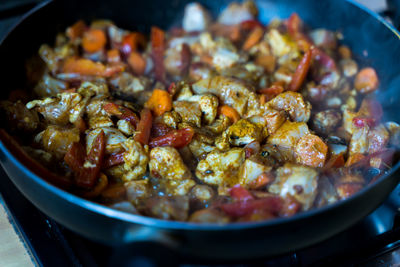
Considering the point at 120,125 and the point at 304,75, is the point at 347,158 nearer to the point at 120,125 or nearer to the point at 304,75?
the point at 304,75

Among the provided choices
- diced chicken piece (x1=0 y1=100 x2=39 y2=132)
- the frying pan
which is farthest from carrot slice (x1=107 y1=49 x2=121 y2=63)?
diced chicken piece (x1=0 y1=100 x2=39 y2=132)

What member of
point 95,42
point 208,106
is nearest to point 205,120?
point 208,106

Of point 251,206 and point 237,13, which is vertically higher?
point 237,13

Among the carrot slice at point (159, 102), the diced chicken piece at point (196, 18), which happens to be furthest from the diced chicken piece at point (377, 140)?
the diced chicken piece at point (196, 18)

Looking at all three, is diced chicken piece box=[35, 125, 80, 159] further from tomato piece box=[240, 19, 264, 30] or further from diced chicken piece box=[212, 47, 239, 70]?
tomato piece box=[240, 19, 264, 30]

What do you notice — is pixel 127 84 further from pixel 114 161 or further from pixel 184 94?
pixel 114 161

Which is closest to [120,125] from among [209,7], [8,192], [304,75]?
[8,192]

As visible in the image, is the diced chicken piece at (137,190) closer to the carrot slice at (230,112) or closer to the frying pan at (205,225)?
the frying pan at (205,225)
